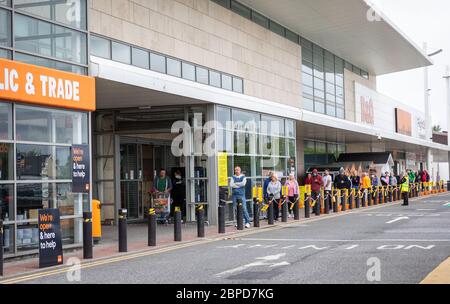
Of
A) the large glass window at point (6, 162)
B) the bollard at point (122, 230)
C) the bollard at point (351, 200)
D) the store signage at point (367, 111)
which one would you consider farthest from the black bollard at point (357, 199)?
the large glass window at point (6, 162)

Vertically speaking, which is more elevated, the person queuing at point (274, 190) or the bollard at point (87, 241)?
the person queuing at point (274, 190)

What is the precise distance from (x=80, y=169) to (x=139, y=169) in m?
9.51

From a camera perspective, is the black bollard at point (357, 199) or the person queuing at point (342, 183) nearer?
the person queuing at point (342, 183)

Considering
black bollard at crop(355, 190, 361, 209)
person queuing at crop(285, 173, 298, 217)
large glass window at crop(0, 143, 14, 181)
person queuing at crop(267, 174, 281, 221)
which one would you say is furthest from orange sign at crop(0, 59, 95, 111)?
black bollard at crop(355, 190, 361, 209)

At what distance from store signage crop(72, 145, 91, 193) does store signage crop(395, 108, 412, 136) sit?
45817mm

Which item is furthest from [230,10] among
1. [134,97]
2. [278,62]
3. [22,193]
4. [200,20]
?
[22,193]

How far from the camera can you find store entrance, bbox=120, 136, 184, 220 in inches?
878

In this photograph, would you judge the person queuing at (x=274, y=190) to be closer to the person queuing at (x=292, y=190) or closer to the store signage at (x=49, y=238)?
the person queuing at (x=292, y=190)

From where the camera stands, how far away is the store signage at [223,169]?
20031 millimetres

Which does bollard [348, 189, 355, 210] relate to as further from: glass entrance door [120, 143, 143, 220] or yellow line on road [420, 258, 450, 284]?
yellow line on road [420, 258, 450, 284]

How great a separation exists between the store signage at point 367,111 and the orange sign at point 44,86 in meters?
34.9

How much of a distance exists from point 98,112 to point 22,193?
9151 mm

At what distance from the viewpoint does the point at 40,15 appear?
43.7 ft
